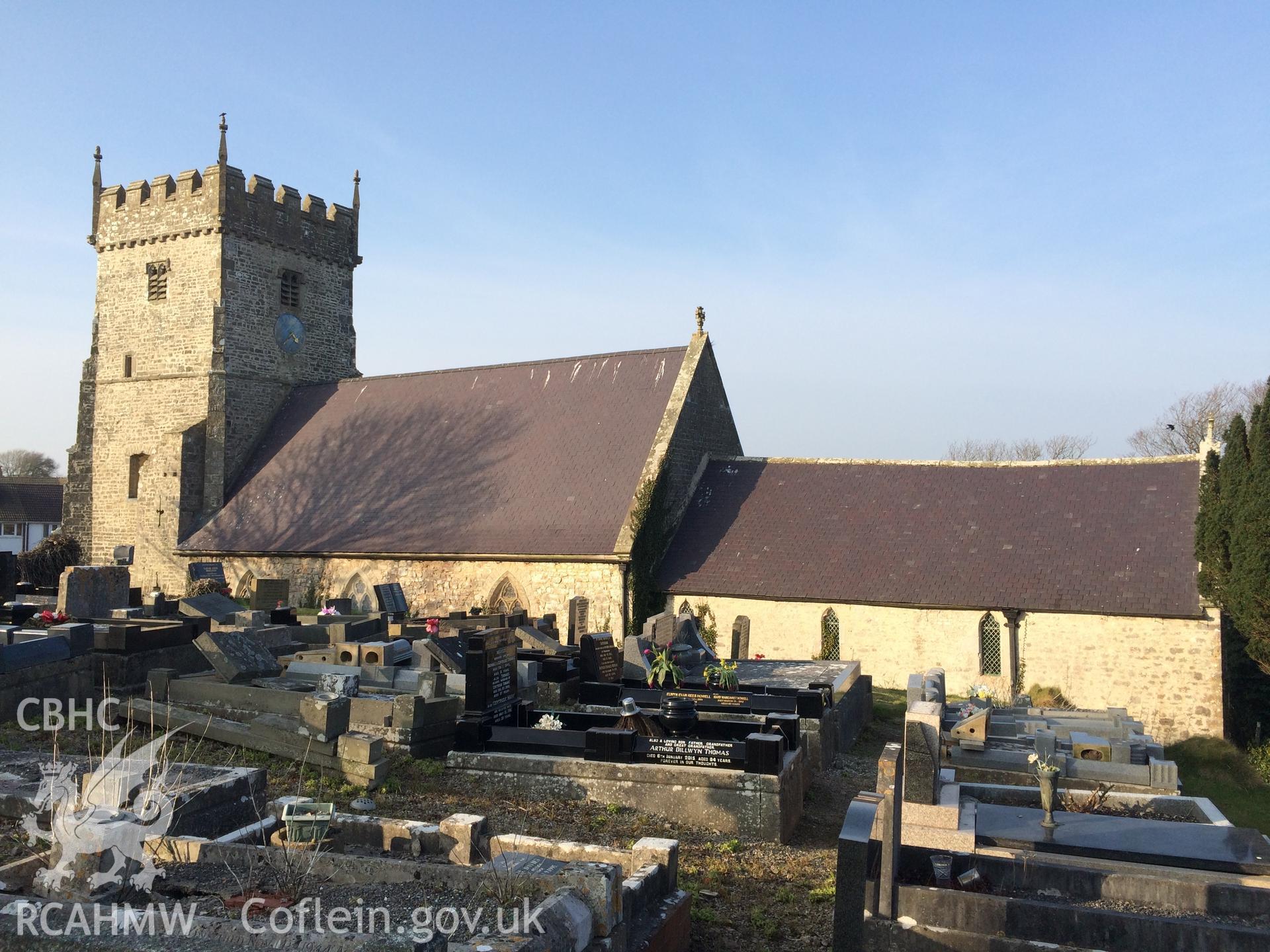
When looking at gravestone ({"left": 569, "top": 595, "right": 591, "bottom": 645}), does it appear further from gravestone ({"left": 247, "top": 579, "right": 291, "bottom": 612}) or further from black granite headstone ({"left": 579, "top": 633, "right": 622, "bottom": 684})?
gravestone ({"left": 247, "top": 579, "right": 291, "bottom": 612})

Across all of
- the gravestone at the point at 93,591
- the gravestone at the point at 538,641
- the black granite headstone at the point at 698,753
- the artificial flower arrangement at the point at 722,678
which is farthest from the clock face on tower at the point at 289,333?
the black granite headstone at the point at 698,753

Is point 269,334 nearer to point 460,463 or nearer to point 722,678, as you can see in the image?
point 460,463

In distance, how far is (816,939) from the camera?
741 cm

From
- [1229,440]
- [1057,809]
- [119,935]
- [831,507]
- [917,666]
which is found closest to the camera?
[119,935]

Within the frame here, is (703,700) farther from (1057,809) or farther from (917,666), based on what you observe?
(917,666)

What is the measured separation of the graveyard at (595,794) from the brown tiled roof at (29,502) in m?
45.8

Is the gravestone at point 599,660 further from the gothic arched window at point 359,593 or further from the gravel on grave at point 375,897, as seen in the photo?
the gothic arched window at point 359,593

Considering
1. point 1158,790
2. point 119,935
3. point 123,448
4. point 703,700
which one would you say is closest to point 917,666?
point 703,700

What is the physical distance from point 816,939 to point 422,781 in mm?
4983

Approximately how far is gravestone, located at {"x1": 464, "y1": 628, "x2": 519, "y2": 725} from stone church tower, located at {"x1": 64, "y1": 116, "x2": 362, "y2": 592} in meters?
21.4

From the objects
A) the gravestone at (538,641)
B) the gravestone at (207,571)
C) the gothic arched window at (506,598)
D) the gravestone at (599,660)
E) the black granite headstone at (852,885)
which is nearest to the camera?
the black granite headstone at (852,885)

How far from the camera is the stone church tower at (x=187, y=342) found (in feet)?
104

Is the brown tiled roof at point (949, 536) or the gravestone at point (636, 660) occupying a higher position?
the brown tiled roof at point (949, 536)

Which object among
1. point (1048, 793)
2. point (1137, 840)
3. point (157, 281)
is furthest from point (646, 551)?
point (157, 281)
